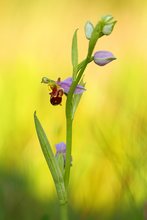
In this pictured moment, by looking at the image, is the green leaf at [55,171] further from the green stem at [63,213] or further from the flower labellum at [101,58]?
the flower labellum at [101,58]

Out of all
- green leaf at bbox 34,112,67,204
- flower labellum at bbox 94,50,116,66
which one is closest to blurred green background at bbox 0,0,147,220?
green leaf at bbox 34,112,67,204

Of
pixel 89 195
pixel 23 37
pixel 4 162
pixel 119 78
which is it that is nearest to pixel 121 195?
pixel 89 195

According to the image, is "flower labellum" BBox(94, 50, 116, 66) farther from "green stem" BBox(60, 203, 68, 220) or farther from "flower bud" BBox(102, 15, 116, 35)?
"green stem" BBox(60, 203, 68, 220)

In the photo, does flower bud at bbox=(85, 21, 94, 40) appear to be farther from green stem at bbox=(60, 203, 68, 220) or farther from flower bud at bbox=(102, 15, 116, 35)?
green stem at bbox=(60, 203, 68, 220)

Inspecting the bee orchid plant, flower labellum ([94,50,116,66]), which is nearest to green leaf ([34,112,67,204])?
the bee orchid plant

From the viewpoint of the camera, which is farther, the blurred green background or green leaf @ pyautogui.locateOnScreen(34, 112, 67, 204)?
the blurred green background

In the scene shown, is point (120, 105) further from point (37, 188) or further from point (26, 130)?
point (37, 188)

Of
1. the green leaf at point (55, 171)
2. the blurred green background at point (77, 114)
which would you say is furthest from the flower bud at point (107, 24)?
the blurred green background at point (77, 114)

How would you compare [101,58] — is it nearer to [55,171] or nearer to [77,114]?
[55,171]

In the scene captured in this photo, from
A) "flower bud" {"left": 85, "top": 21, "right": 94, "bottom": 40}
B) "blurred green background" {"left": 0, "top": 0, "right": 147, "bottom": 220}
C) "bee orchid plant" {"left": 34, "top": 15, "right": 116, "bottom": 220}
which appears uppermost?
"flower bud" {"left": 85, "top": 21, "right": 94, "bottom": 40}

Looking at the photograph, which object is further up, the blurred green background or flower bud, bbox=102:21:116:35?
flower bud, bbox=102:21:116:35
